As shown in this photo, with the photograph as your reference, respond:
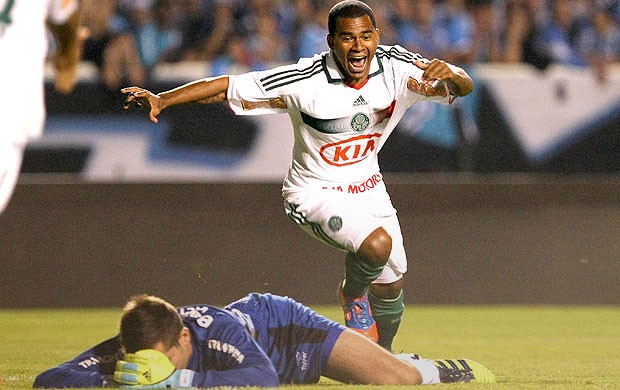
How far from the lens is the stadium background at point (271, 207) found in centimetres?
1235

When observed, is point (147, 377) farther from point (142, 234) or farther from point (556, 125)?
point (556, 125)

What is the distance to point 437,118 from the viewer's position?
41.6 ft

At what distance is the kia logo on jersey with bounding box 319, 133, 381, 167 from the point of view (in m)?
7.75

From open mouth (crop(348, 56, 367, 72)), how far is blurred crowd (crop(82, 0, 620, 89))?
5.23 meters

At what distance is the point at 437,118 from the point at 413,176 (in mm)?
636

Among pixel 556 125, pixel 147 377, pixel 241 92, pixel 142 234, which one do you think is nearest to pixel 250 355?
pixel 147 377

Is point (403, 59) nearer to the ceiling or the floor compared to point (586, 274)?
nearer to the ceiling

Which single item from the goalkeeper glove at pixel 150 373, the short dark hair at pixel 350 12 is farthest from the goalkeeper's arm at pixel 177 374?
the short dark hair at pixel 350 12

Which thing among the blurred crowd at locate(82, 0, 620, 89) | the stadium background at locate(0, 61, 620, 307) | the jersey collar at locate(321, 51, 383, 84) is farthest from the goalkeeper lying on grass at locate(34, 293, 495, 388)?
the blurred crowd at locate(82, 0, 620, 89)

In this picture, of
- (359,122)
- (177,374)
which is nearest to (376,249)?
(359,122)

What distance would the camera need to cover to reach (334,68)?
775 centimetres

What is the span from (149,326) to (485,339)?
4.54 m

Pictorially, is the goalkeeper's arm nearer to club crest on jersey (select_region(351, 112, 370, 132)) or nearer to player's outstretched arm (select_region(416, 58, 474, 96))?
club crest on jersey (select_region(351, 112, 370, 132))

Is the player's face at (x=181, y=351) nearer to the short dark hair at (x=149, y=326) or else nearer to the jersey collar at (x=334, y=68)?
the short dark hair at (x=149, y=326)
